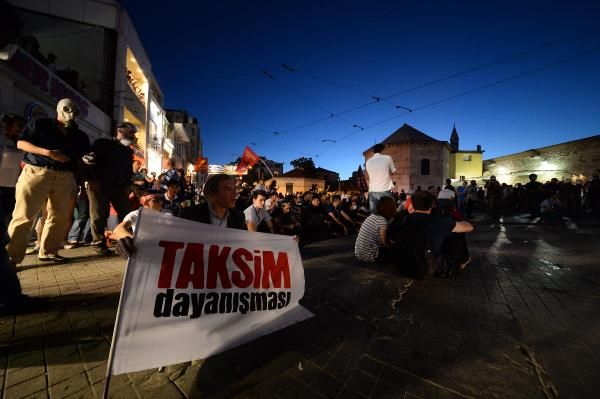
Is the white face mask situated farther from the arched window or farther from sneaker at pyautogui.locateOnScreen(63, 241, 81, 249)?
the arched window

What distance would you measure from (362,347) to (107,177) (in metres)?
4.24

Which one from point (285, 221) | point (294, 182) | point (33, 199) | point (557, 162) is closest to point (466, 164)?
point (557, 162)

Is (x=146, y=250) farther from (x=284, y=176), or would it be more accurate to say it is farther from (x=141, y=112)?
(x=284, y=176)

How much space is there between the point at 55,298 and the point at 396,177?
46.5 metres

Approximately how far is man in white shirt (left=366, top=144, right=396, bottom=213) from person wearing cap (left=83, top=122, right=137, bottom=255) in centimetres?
441

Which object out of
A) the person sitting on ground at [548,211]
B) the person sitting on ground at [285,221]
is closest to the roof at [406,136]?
the person sitting on ground at [548,211]

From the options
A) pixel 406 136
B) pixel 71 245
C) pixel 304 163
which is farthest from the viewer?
pixel 304 163

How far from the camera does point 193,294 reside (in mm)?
1675

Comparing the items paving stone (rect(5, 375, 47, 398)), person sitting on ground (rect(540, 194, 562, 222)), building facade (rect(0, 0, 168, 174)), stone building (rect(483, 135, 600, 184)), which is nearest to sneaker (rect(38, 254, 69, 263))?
paving stone (rect(5, 375, 47, 398))

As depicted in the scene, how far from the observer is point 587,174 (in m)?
28.5

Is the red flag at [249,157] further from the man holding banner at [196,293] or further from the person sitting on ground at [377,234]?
the man holding banner at [196,293]

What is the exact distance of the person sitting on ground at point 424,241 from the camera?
3496 millimetres

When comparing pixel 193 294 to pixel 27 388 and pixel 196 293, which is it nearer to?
pixel 196 293

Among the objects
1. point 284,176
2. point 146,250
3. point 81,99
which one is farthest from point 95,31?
point 284,176
